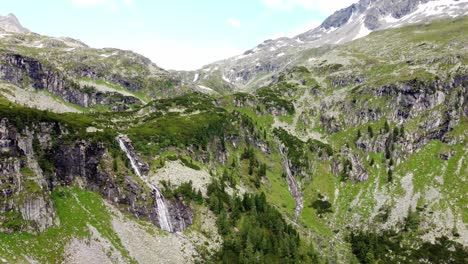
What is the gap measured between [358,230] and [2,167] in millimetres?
115436

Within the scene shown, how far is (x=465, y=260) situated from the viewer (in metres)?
111

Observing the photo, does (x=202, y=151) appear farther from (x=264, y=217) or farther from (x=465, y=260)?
(x=465, y=260)

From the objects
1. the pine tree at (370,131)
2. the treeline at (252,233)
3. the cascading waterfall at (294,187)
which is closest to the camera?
the treeline at (252,233)

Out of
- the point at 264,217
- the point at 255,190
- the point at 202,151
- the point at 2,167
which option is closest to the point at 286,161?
the point at 255,190

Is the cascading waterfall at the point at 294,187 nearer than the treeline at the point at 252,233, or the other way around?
the treeline at the point at 252,233

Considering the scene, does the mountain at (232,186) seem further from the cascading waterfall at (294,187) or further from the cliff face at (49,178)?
the cascading waterfall at (294,187)

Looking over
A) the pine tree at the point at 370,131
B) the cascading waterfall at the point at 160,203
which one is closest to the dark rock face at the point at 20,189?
the cascading waterfall at the point at 160,203

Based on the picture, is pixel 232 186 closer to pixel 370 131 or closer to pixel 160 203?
pixel 160 203

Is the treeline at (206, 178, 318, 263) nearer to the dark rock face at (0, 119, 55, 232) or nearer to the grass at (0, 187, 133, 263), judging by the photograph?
the grass at (0, 187, 133, 263)

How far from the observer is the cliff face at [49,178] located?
241 ft

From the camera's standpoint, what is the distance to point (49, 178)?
85.0 metres

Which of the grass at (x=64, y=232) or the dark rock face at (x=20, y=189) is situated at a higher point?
the dark rock face at (x=20, y=189)

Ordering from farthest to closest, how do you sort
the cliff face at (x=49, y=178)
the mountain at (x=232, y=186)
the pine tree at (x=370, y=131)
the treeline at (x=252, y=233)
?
1. the pine tree at (x=370, y=131)
2. the treeline at (x=252, y=233)
3. the mountain at (x=232, y=186)
4. the cliff face at (x=49, y=178)

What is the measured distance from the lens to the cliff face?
73.4 metres
